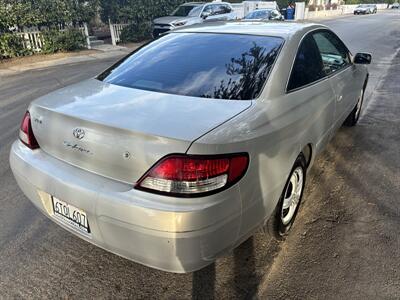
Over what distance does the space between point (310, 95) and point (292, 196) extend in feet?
2.73

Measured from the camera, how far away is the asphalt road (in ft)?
8.01

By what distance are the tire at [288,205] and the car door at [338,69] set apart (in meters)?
1.10

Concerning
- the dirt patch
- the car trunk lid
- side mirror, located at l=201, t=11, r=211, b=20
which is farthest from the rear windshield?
side mirror, located at l=201, t=11, r=211, b=20

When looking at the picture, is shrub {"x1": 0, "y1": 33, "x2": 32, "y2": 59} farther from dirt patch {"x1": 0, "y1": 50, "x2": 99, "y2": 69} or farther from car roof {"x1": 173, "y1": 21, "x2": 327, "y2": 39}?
car roof {"x1": 173, "y1": 21, "x2": 327, "y2": 39}

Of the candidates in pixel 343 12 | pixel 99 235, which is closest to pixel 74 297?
pixel 99 235

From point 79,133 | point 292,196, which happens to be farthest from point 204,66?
point 292,196

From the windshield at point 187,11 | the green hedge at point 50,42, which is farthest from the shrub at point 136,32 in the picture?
the green hedge at point 50,42

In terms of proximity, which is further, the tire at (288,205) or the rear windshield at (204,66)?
the tire at (288,205)

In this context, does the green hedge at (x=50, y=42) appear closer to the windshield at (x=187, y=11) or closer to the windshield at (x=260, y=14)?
the windshield at (x=187, y=11)

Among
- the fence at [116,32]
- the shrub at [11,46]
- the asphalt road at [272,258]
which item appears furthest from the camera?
the fence at [116,32]

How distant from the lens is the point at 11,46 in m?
12.5

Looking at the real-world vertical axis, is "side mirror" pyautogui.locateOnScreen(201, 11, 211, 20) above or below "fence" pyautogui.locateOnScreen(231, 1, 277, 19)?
above

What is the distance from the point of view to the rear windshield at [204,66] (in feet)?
8.54

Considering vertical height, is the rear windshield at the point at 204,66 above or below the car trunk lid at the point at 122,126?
above
